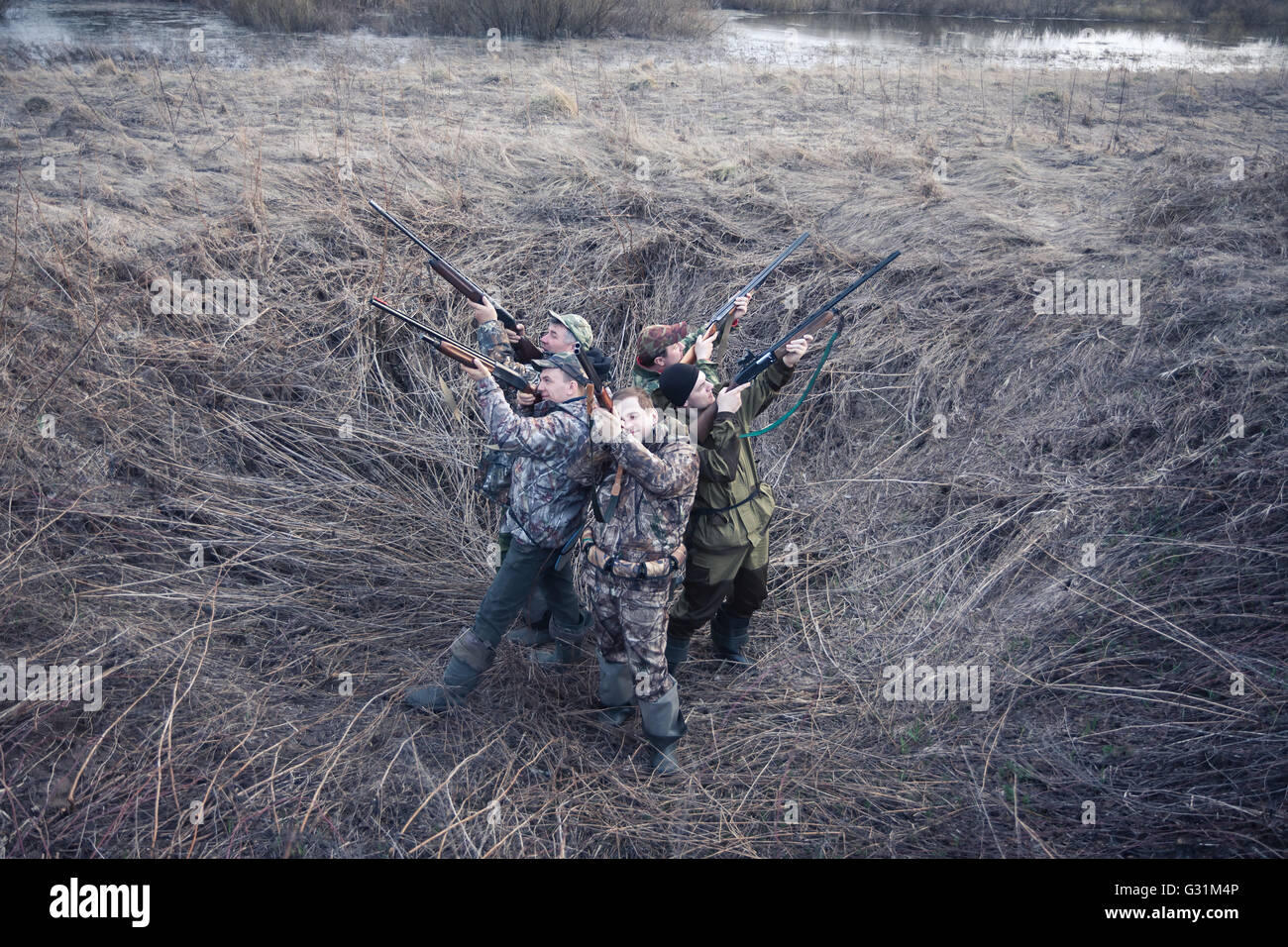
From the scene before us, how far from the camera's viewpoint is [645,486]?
9.93ft

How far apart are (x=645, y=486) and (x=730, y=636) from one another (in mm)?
1377

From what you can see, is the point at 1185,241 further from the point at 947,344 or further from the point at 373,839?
the point at 373,839

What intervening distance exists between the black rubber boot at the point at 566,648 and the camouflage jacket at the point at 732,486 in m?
0.98

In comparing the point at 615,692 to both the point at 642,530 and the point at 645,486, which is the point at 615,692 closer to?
the point at 642,530

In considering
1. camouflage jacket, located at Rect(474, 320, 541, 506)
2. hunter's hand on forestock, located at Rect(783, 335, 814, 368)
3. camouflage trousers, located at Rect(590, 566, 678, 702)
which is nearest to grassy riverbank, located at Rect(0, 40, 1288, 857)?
camouflage jacket, located at Rect(474, 320, 541, 506)

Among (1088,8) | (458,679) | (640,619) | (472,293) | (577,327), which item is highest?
(1088,8)

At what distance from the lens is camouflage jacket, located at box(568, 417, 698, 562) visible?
297cm

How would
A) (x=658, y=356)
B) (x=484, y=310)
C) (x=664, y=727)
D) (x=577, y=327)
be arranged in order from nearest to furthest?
1. (x=664, y=727)
2. (x=658, y=356)
3. (x=577, y=327)
4. (x=484, y=310)

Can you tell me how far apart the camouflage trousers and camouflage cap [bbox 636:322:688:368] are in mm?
1087

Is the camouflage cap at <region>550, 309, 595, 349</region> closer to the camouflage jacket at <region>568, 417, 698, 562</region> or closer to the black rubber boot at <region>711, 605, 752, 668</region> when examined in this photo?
the camouflage jacket at <region>568, 417, 698, 562</region>

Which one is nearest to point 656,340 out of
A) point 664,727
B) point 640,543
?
point 640,543

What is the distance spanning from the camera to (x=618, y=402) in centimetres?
308

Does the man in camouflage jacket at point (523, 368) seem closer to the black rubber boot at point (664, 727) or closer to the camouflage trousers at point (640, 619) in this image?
the camouflage trousers at point (640, 619)
